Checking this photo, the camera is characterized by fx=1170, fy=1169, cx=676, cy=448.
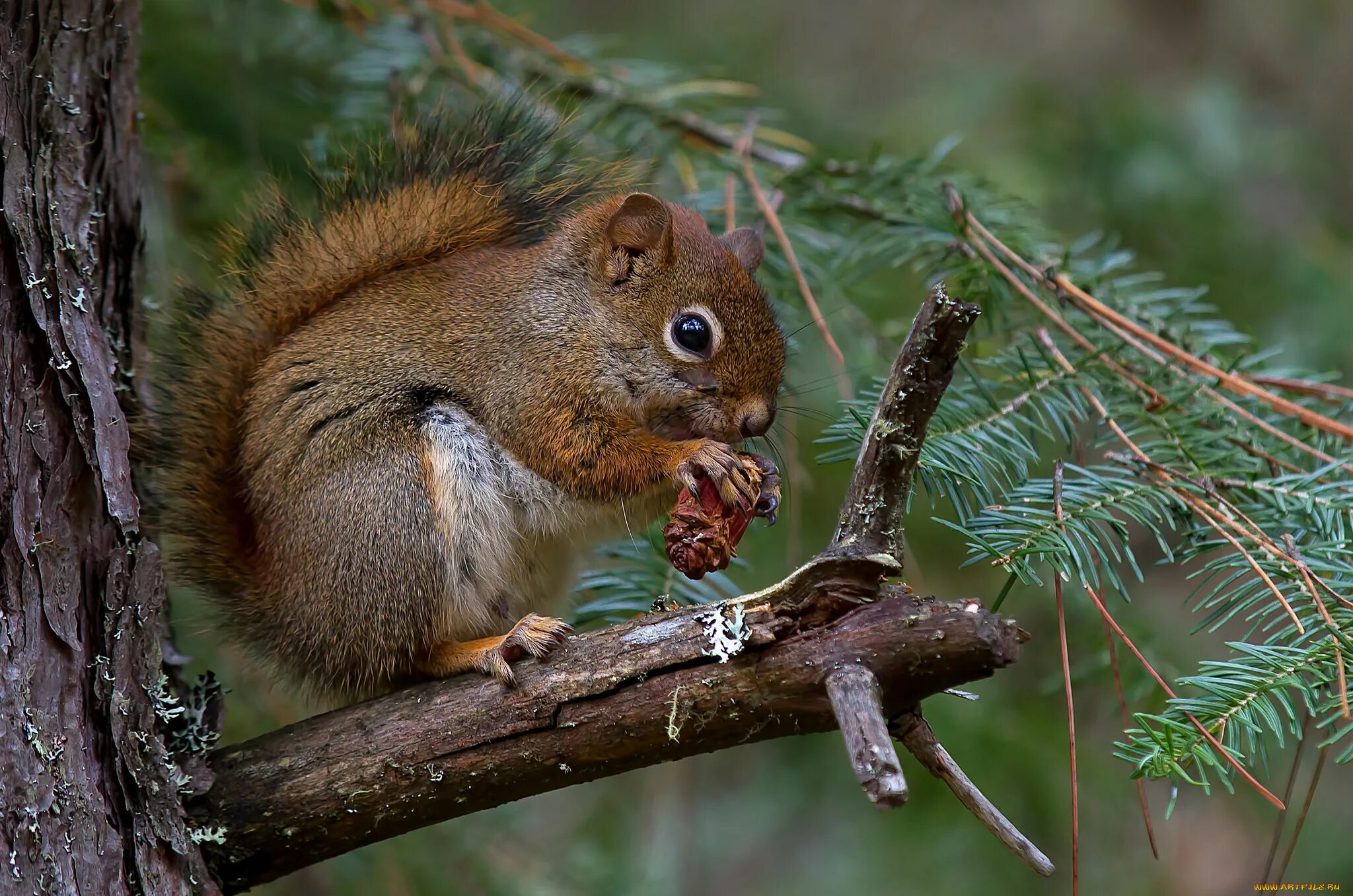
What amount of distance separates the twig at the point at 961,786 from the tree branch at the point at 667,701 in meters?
0.07

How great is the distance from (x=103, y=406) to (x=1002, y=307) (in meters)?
1.41

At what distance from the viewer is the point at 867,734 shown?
3.56 feet

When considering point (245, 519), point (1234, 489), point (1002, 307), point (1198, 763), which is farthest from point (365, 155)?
point (1198, 763)

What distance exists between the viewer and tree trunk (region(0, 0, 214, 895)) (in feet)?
4.43

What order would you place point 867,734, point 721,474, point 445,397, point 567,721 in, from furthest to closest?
point 445,397 < point 721,474 < point 567,721 < point 867,734

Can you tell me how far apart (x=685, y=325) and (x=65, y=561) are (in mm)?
1012

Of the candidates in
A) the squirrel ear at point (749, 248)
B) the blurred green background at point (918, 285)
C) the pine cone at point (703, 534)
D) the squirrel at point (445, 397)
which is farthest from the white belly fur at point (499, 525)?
the squirrel ear at point (749, 248)

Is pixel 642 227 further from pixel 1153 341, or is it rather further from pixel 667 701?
pixel 667 701

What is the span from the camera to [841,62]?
5.16 meters

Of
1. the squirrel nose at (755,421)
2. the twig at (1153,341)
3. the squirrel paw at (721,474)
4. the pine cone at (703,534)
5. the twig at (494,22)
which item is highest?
the twig at (494,22)

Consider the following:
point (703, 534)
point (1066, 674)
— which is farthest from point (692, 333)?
point (1066, 674)

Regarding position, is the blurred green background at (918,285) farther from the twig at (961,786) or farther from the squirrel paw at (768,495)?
the twig at (961,786)

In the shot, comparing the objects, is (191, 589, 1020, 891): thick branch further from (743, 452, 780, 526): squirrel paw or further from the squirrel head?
the squirrel head

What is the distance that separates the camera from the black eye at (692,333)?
1.98m
